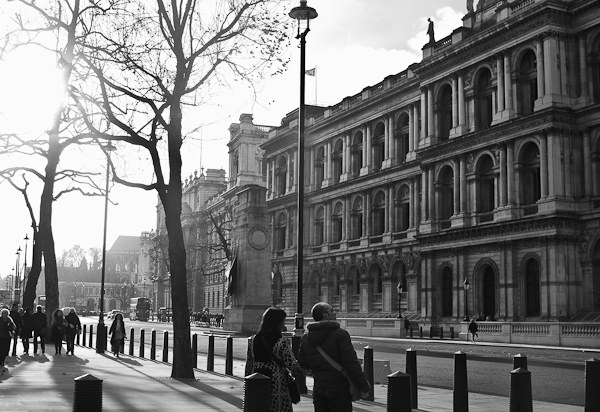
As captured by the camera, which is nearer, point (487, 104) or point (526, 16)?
point (526, 16)

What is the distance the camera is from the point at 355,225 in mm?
65250

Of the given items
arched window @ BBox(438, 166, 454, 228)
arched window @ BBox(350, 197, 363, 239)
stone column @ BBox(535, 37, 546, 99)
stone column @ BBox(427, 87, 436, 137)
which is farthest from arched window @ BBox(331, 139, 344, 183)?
stone column @ BBox(535, 37, 546, 99)

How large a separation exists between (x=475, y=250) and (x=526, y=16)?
47.6 ft

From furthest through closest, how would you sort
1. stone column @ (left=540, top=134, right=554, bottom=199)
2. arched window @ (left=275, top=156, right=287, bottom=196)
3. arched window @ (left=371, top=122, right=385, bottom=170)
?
arched window @ (left=275, top=156, right=287, bottom=196) < arched window @ (left=371, top=122, right=385, bottom=170) < stone column @ (left=540, top=134, right=554, bottom=199)

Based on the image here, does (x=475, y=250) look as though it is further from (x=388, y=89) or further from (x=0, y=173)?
(x=0, y=173)

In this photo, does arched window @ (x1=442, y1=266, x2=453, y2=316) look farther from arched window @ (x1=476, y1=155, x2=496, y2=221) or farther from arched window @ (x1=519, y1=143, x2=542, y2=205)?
arched window @ (x1=519, y1=143, x2=542, y2=205)

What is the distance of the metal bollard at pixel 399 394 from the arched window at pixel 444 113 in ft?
150

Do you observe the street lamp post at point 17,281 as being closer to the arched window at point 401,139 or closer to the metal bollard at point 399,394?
the arched window at point 401,139

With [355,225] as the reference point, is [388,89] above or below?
above

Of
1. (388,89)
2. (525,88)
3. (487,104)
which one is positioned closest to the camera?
(525,88)

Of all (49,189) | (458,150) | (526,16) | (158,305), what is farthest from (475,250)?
(158,305)

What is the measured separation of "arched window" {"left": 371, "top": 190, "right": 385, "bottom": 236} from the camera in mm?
62219

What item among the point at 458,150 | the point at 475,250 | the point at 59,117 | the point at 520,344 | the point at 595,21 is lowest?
the point at 520,344

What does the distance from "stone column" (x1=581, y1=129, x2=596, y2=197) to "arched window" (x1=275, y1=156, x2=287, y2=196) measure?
134 ft
